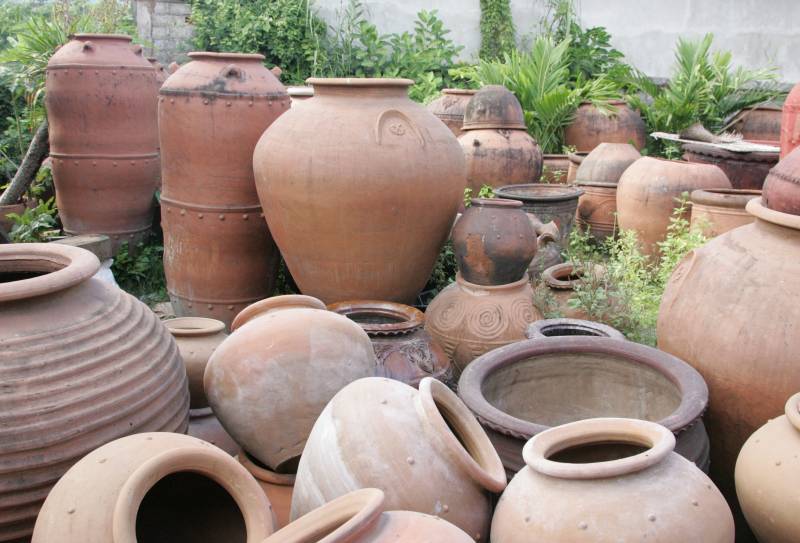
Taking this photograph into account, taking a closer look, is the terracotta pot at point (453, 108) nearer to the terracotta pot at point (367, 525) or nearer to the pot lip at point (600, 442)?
the pot lip at point (600, 442)

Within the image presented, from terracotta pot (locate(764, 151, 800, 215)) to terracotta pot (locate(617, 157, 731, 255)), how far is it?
230 cm

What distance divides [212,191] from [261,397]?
84.1 inches

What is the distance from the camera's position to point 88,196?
18.6ft

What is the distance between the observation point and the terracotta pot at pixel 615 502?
1.77 meters

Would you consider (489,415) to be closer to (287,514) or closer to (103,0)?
(287,514)

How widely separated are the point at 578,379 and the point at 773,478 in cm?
97

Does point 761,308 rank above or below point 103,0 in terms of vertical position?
below

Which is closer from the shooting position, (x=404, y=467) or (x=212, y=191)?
(x=404, y=467)

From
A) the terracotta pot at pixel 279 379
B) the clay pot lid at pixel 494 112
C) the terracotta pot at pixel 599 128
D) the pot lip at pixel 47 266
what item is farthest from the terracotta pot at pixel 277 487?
the terracotta pot at pixel 599 128

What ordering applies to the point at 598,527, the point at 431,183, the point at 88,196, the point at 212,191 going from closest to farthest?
the point at 598,527 → the point at 431,183 → the point at 212,191 → the point at 88,196

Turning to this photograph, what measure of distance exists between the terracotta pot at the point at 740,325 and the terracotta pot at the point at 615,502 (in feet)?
2.72

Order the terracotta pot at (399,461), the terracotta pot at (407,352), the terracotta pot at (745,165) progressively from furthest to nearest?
1. the terracotta pot at (745,165)
2. the terracotta pot at (407,352)
3. the terracotta pot at (399,461)

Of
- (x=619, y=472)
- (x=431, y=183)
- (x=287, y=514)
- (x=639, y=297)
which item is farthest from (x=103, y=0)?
(x=619, y=472)

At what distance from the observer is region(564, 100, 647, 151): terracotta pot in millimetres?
8008
